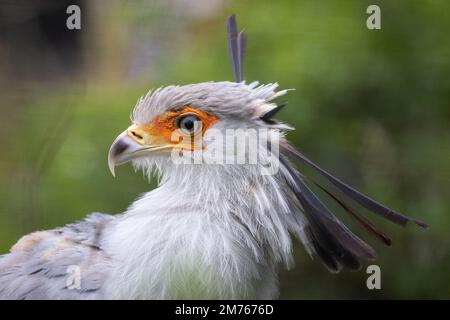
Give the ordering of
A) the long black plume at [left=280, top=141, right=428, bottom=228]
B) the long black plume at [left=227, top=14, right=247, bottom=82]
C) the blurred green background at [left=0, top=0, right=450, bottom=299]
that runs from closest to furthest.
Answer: the long black plume at [left=280, top=141, right=428, bottom=228] → the long black plume at [left=227, top=14, right=247, bottom=82] → the blurred green background at [left=0, top=0, right=450, bottom=299]

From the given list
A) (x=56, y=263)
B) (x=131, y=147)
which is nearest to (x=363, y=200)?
(x=131, y=147)

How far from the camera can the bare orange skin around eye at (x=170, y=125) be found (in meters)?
1.31

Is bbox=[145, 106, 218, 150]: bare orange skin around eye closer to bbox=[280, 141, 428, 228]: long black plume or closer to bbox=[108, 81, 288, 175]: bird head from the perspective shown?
bbox=[108, 81, 288, 175]: bird head

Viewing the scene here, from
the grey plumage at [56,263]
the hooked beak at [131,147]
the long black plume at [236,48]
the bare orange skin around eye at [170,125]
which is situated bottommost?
the grey plumage at [56,263]

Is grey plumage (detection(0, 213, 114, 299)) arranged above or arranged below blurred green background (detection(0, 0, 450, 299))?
below

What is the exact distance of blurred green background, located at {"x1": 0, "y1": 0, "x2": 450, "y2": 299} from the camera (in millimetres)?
1589

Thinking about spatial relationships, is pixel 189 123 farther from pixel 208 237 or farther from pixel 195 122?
pixel 208 237

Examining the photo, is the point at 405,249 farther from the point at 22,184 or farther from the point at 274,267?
the point at 22,184

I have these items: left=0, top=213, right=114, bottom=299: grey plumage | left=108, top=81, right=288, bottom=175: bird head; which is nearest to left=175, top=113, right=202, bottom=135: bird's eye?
left=108, top=81, right=288, bottom=175: bird head

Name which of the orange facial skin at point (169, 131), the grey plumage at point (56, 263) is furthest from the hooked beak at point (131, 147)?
the grey plumage at point (56, 263)

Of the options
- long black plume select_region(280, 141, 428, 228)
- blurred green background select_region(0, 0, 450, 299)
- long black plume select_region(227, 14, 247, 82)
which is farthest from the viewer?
blurred green background select_region(0, 0, 450, 299)

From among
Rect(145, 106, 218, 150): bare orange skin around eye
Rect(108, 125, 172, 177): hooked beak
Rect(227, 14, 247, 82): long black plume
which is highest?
Rect(227, 14, 247, 82): long black plume

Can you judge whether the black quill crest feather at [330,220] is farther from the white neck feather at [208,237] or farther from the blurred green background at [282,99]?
the blurred green background at [282,99]

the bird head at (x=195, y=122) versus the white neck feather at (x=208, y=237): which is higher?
the bird head at (x=195, y=122)
